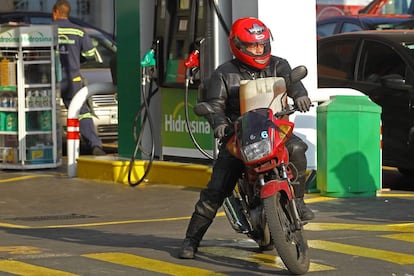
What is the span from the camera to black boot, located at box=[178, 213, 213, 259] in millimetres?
9117

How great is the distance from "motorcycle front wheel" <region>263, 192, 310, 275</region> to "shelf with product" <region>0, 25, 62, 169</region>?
315 inches

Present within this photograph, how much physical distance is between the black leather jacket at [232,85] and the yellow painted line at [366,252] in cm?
124

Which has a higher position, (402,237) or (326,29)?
(326,29)

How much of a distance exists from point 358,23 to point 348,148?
11267 millimetres

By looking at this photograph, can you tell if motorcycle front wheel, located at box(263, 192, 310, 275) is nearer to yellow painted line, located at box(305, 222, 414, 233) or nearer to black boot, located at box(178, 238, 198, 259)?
black boot, located at box(178, 238, 198, 259)

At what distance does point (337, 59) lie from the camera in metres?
15.6

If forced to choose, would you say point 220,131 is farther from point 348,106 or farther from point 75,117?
point 75,117

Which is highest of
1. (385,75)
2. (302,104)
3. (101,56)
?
(101,56)

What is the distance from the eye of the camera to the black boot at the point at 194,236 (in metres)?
9.12

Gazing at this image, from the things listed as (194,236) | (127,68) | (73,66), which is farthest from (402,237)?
(73,66)

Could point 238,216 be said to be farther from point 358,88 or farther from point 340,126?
point 358,88

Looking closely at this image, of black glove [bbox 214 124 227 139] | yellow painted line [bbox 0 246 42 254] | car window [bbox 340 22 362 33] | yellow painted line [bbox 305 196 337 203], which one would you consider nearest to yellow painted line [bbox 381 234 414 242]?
black glove [bbox 214 124 227 139]

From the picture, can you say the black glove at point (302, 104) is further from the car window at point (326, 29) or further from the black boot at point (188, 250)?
the car window at point (326, 29)

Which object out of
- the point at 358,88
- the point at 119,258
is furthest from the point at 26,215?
the point at 358,88
